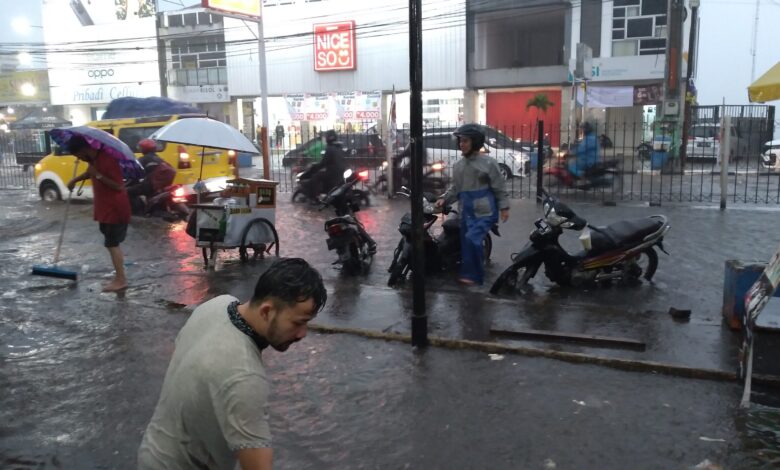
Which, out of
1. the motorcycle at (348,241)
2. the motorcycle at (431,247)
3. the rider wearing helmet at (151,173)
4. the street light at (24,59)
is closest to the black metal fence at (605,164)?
the rider wearing helmet at (151,173)

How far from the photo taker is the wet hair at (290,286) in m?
1.90

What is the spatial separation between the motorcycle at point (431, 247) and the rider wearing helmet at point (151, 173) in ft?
20.2

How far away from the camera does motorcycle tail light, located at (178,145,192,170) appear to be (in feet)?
41.5

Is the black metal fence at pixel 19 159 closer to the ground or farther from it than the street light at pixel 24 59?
closer to the ground

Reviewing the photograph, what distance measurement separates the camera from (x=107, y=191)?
7039 mm

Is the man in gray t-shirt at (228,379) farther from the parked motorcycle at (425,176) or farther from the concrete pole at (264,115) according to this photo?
the concrete pole at (264,115)

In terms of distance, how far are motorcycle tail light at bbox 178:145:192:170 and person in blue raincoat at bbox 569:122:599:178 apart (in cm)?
815

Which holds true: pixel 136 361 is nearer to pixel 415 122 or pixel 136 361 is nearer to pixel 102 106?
pixel 415 122

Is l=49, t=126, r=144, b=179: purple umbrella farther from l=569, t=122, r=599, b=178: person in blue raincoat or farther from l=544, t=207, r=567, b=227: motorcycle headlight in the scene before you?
l=569, t=122, r=599, b=178: person in blue raincoat

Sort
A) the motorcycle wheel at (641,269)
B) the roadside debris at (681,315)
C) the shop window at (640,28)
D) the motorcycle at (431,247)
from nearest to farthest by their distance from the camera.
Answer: the roadside debris at (681,315) < the motorcycle wheel at (641,269) < the motorcycle at (431,247) < the shop window at (640,28)

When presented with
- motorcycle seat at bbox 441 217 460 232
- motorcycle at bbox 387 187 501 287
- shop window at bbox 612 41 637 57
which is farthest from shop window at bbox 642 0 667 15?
motorcycle seat at bbox 441 217 460 232

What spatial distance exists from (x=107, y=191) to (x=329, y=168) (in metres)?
7.19

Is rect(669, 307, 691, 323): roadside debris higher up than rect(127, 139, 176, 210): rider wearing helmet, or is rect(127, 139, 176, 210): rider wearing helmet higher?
rect(127, 139, 176, 210): rider wearing helmet

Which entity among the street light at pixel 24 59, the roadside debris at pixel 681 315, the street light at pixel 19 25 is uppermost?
the street light at pixel 19 25
